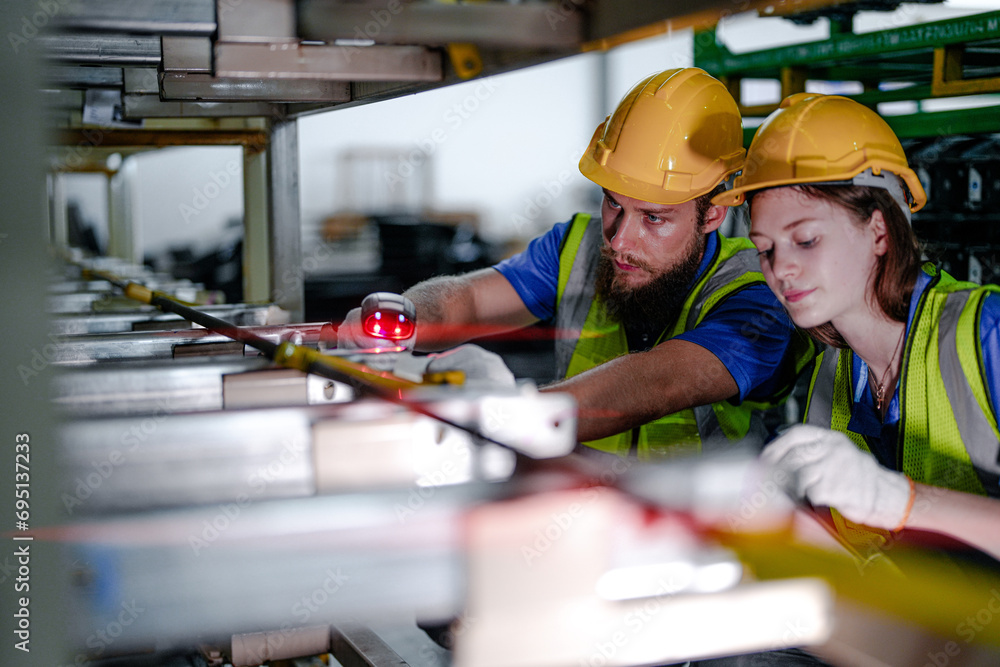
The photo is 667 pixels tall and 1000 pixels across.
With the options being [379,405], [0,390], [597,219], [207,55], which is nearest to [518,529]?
[379,405]

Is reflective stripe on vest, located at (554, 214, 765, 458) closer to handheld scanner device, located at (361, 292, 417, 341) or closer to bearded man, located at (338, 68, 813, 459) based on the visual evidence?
bearded man, located at (338, 68, 813, 459)

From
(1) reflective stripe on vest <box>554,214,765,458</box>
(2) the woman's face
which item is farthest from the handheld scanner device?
(2) the woman's face

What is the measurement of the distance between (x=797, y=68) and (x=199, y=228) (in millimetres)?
11303

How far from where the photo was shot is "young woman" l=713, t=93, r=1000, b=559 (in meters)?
1.58

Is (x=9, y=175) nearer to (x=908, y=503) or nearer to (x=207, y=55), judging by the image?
(x=207, y=55)

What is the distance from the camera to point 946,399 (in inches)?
67.2

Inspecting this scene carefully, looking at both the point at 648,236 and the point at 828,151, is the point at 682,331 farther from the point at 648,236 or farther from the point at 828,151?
the point at 828,151

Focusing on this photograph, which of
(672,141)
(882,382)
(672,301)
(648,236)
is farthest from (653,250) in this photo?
(882,382)

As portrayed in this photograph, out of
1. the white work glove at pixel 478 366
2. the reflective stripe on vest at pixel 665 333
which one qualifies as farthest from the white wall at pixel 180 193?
the white work glove at pixel 478 366

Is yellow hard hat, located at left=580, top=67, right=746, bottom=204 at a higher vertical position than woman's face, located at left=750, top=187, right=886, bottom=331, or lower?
higher

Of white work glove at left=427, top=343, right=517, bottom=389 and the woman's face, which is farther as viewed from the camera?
white work glove at left=427, top=343, right=517, bottom=389

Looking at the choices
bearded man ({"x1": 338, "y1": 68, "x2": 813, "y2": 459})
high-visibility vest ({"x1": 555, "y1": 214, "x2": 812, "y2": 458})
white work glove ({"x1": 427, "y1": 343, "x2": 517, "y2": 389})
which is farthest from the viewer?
high-visibility vest ({"x1": 555, "y1": 214, "x2": 812, "y2": 458})

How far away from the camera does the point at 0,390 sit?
0.82 meters

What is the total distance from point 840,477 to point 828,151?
73 centimetres
